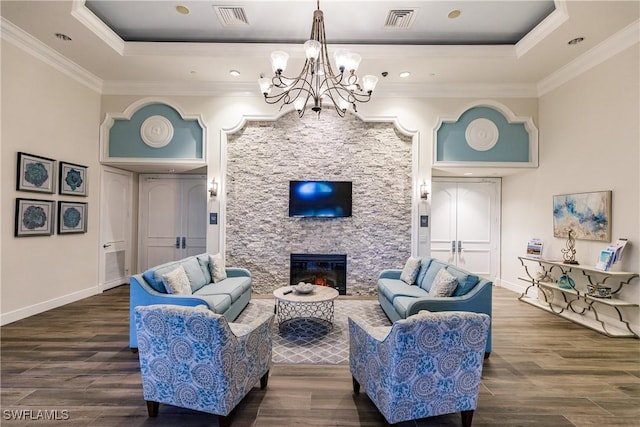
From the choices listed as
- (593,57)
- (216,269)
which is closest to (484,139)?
(593,57)

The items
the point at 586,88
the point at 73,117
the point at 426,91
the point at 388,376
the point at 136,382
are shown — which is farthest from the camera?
the point at 426,91

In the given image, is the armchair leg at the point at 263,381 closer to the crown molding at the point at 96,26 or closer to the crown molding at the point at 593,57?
the crown molding at the point at 96,26

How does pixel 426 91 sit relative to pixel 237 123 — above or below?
above

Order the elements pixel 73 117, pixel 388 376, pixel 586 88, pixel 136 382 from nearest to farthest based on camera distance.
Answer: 1. pixel 388 376
2. pixel 136 382
3. pixel 586 88
4. pixel 73 117

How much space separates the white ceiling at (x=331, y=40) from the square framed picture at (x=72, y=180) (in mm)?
1581

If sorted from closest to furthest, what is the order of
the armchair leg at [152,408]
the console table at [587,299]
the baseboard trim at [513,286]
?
the armchair leg at [152,408] < the console table at [587,299] < the baseboard trim at [513,286]

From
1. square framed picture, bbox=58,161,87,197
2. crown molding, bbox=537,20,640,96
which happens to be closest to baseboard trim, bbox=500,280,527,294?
crown molding, bbox=537,20,640,96

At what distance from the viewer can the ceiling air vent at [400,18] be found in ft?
12.7

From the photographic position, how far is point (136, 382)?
257cm

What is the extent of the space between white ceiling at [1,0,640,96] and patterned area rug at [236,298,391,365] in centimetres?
385

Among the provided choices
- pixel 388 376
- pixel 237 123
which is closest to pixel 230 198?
pixel 237 123

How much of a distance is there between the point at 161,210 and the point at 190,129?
6.50 feet

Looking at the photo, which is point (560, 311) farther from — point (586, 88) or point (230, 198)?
point (230, 198)

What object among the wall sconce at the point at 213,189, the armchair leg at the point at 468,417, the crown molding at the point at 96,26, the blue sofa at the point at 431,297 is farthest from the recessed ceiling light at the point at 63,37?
the armchair leg at the point at 468,417
